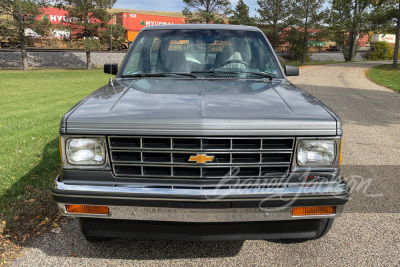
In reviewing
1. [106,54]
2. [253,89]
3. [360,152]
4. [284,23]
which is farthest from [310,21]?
[253,89]

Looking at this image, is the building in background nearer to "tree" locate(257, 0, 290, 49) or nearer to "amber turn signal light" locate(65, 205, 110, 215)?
"tree" locate(257, 0, 290, 49)

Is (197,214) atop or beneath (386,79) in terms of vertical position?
atop

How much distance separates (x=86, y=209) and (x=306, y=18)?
168 feet

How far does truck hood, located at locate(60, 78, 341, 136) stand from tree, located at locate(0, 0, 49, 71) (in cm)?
2885

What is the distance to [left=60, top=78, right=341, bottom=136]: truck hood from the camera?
2377mm

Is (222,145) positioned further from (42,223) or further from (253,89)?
(42,223)

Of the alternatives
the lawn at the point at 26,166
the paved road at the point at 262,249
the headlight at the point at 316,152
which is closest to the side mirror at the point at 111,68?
the lawn at the point at 26,166

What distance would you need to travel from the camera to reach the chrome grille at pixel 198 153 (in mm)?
2410

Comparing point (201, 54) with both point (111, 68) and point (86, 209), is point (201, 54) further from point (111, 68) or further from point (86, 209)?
point (86, 209)

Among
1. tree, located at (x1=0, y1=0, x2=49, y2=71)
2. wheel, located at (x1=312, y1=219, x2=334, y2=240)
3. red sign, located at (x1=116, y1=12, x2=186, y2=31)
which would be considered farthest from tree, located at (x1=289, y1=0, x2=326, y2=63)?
wheel, located at (x1=312, y1=219, x2=334, y2=240)

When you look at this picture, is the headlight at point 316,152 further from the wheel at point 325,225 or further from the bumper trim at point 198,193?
the wheel at point 325,225

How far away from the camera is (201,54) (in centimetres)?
391

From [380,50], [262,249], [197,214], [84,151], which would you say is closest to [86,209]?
[84,151]

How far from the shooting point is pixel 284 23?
50.6 m
